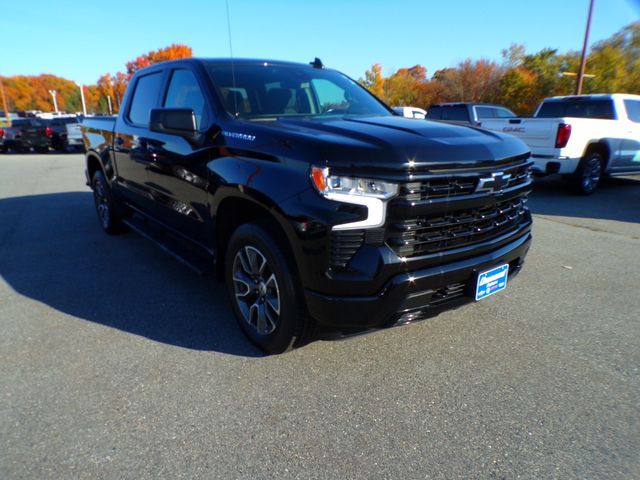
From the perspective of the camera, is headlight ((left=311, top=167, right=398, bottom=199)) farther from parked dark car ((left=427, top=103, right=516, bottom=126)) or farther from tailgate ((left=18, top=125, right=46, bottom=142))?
tailgate ((left=18, top=125, right=46, bottom=142))

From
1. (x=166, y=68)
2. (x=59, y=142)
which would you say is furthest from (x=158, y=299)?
(x=59, y=142)

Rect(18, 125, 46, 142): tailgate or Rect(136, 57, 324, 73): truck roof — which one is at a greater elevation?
Rect(136, 57, 324, 73): truck roof

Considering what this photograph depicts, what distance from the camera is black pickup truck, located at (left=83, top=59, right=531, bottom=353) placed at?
2.27 meters

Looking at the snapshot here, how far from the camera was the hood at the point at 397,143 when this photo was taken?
229 cm

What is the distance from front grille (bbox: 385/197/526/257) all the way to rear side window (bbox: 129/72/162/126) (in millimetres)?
3008

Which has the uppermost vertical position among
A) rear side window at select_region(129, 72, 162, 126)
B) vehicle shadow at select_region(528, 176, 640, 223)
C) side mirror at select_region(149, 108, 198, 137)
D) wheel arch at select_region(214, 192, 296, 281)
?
rear side window at select_region(129, 72, 162, 126)

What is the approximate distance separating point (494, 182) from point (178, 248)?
267 cm

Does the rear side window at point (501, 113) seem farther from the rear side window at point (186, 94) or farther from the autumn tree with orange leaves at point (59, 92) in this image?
the autumn tree with orange leaves at point (59, 92)

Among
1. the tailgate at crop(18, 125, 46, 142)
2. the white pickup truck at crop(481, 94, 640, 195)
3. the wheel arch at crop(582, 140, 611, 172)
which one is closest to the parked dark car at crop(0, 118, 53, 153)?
the tailgate at crop(18, 125, 46, 142)

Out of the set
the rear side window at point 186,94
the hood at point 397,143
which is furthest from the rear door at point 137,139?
the hood at point 397,143

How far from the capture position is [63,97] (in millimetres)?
113438

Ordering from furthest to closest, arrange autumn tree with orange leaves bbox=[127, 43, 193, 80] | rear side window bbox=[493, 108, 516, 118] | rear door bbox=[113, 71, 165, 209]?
autumn tree with orange leaves bbox=[127, 43, 193, 80], rear side window bbox=[493, 108, 516, 118], rear door bbox=[113, 71, 165, 209]

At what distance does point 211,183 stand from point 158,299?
138 centimetres

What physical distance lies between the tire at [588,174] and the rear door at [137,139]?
25.8ft
